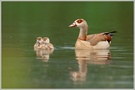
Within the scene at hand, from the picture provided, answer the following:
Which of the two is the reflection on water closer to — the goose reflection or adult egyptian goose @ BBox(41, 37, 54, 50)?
adult egyptian goose @ BBox(41, 37, 54, 50)

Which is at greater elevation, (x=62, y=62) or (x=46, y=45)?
(x=46, y=45)

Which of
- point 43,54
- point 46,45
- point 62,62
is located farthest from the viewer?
point 46,45

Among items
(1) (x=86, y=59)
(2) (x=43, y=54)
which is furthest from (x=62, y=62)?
(2) (x=43, y=54)

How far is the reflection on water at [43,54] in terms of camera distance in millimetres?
15484

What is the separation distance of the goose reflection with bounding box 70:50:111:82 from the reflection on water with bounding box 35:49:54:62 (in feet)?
2.11

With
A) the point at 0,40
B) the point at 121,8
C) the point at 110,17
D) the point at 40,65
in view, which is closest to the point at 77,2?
the point at 121,8

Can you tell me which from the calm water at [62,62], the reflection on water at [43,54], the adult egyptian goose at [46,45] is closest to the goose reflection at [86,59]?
the calm water at [62,62]

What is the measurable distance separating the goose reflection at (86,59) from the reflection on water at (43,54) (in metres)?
0.64

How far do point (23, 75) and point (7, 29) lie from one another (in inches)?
442

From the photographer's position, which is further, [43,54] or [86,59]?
[43,54]

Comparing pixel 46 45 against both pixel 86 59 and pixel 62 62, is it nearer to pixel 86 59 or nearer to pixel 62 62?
pixel 86 59

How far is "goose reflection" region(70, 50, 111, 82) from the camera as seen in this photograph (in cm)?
1293

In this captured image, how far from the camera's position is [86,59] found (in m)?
15.2

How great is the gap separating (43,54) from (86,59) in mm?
1648
